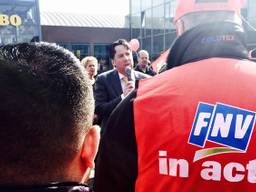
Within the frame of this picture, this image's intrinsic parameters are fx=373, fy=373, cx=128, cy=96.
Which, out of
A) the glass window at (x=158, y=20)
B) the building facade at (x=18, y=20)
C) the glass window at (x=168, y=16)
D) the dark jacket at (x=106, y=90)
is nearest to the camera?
the dark jacket at (x=106, y=90)

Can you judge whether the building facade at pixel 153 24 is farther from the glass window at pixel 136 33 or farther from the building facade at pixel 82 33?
the building facade at pixel 82 33

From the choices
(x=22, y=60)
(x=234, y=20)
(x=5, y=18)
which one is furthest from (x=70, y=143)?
(x=5, y=18)

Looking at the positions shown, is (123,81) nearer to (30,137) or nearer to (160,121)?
(160,121)

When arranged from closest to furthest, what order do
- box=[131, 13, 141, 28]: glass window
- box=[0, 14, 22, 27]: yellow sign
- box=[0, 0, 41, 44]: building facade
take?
box=[0, 14, 22, 27]: yellow sign
box=[0, 0, 41, 44]: building facade
box=[131, 13, 141, 28]: glass window

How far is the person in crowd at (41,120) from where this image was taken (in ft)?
2.36

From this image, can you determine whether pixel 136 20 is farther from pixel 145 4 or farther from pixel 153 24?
pixel 153 24

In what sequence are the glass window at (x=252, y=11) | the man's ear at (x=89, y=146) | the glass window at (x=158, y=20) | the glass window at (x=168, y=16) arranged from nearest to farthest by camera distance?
the man's ear at (x=89, y=146) < the glass window at (x=252, y=11) < the glass window at (x=168, y=16) < the glass window at (x=158, y=20)

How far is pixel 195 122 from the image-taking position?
1.13m

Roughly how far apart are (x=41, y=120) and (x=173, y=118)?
1.68 ft

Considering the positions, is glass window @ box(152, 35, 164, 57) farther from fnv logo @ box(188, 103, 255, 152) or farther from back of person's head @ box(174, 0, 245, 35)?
fnv logo @ box(188, 103, 255, 152)

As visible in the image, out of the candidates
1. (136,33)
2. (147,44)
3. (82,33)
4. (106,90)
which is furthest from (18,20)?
(106,90)

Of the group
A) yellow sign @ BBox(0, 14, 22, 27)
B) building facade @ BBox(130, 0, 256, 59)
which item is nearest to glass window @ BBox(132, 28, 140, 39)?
building facade @ BBox(130, 0, 256, 59)

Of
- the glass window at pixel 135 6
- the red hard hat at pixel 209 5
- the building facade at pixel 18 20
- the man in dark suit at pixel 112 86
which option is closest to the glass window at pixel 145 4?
the glass window at pixel 135 6

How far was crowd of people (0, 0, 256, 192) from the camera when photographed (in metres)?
0.78
